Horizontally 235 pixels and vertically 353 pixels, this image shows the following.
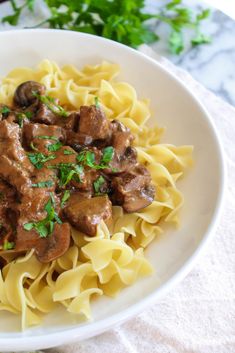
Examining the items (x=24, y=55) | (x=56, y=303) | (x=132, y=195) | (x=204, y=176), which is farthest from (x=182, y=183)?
(x=24, y=55)

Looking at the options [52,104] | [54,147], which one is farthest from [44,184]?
[52,104]

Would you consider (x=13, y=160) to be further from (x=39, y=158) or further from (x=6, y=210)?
(x=6, y=210)

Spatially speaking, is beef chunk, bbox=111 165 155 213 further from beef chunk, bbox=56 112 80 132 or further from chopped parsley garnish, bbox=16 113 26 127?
chopped parsley garnish, bbox=16 113 26 127

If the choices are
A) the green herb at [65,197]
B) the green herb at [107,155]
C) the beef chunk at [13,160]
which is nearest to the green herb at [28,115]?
the beef chunk at [13,160]

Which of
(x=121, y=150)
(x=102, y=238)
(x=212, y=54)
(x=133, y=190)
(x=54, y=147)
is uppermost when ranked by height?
(x=54, y=147)

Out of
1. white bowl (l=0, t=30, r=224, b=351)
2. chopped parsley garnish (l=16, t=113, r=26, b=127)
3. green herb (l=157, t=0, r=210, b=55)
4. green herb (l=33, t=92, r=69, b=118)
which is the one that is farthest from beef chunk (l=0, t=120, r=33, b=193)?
green herb (l=157, t=0, r=210, b=55)

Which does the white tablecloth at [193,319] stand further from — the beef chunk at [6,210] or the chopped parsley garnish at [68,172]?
the chopped parsley garnish at [68,172]
